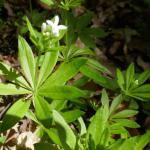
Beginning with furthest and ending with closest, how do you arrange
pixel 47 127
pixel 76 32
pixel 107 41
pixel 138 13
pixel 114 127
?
pixel 138 13, pixel 107 41, pixel 76 32, pixel 114 127, pixel 47 127

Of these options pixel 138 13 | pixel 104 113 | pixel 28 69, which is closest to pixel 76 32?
pixel 28 69

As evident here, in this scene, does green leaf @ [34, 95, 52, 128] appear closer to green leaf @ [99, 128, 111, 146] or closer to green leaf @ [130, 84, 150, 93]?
green leaf @ [99, 128, 111, 146]

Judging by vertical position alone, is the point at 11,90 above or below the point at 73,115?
above

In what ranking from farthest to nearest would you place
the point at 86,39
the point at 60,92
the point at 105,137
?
the point at 86,39 < the point at 60,92 < the point at 105,137

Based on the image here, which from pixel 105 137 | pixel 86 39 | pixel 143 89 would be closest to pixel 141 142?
pixel 105 137

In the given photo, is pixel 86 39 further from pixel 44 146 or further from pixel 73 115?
pixel 44 146

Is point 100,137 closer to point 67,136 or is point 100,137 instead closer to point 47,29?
point 67,136

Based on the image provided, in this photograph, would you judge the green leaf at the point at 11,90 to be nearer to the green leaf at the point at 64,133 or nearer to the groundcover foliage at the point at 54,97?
the groundcover foliage at the point at 54,97
